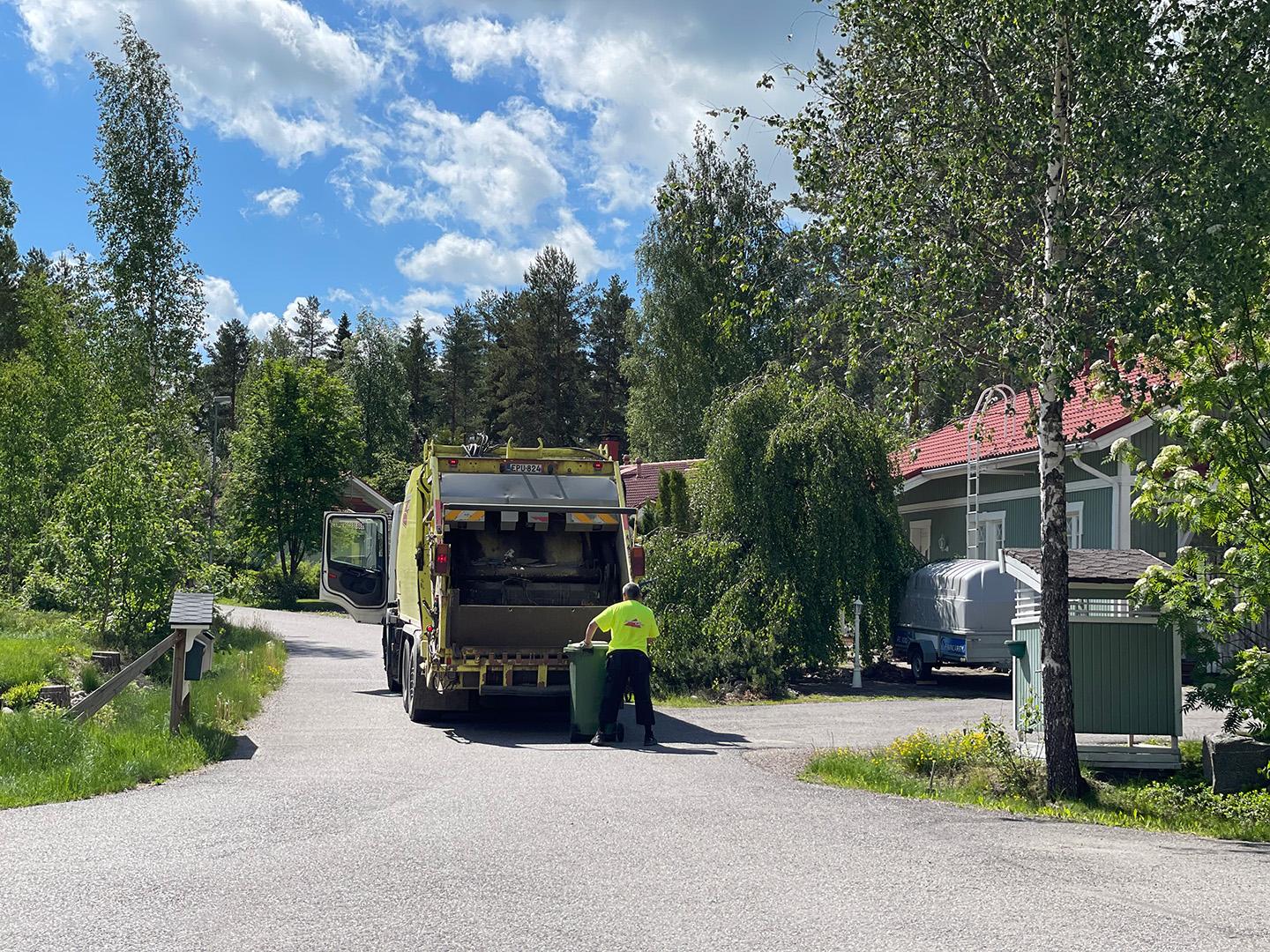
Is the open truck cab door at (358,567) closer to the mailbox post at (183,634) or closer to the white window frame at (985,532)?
the mailbox post at (183,634)

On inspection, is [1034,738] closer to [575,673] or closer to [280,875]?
[575,673]

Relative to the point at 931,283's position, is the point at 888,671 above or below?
below

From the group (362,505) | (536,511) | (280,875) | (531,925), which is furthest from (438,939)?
(362,505)

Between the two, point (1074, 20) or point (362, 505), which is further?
point (362, 505)

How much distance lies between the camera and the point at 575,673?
561 inches

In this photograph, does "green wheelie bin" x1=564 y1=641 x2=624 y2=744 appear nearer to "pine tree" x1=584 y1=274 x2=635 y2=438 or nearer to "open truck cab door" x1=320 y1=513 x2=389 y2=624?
"open truck cab door" x1=320 y1=513 x2=389 y2=624

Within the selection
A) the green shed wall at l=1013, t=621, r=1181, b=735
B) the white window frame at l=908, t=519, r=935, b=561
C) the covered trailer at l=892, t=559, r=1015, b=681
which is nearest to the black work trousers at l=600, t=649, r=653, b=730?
the green shed wall at l=1013, t=621, r=1181, b=735

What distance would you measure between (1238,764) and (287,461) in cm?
3960

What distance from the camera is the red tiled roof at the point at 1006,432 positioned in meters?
21.3

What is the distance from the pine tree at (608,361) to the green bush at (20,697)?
55.3m

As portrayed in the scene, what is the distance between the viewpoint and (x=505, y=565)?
52.0 ft

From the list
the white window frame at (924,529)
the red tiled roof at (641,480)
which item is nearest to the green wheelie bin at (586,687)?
the white window frame at (924,529)

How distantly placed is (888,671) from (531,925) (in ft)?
58.4

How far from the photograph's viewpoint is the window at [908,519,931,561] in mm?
28775
